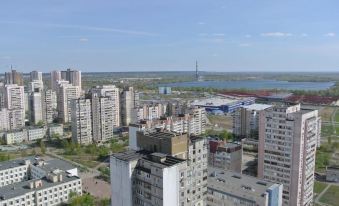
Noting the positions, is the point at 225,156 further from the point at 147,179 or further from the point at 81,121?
the point at 81,121

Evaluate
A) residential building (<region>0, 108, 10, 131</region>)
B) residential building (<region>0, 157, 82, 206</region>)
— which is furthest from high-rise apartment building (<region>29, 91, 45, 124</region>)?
residential building (<region>0, 157, 82, 206</region>)

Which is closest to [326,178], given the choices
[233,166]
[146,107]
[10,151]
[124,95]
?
[233,166]

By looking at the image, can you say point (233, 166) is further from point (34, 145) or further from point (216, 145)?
point (34, 145)

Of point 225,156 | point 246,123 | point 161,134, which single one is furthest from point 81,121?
point 161,134

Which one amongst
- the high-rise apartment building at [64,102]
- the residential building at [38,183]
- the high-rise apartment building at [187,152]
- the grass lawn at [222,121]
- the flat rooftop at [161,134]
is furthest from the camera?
the high-rise apartment building at [64,102]

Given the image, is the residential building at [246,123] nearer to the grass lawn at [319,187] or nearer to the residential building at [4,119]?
the grass lawn at [319,187]

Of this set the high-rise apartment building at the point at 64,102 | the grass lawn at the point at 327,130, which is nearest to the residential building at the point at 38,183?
the high-rise apartment building at the point at 64,102

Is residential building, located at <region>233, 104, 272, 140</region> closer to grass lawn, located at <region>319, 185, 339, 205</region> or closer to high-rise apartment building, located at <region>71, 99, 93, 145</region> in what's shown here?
grass lawn, located at <region>319, 185, 339, 205</region>
